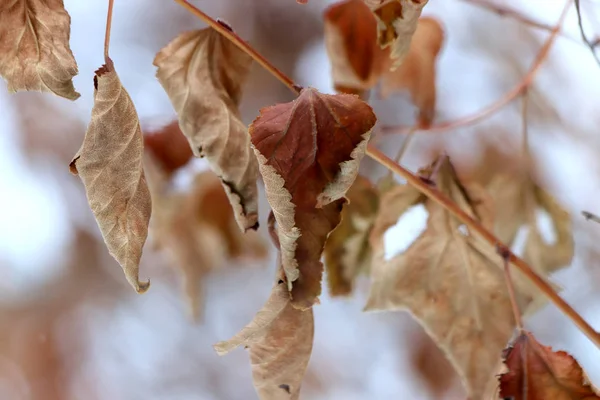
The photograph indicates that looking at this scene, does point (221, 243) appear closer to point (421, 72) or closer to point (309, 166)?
point (421, 72)

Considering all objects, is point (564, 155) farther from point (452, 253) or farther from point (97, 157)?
point (97, 157)

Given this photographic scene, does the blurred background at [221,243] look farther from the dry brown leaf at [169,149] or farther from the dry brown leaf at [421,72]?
the dry brown leaf at [421,72]

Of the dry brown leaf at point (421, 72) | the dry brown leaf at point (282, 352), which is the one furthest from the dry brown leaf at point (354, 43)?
the dry brown leaf at point (282, 352)

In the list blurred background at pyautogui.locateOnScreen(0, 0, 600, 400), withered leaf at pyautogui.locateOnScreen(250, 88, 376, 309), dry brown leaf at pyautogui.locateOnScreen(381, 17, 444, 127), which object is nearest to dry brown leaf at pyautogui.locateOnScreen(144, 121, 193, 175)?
blurred background at pyautogui.locateOnScreen(0, 0, 600, 400)

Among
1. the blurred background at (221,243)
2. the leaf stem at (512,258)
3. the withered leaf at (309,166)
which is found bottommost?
the blurred background at (221,243)

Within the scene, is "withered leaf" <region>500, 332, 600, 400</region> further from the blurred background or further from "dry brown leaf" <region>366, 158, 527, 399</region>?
the blurred background

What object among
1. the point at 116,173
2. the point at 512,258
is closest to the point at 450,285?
the point at 512,258

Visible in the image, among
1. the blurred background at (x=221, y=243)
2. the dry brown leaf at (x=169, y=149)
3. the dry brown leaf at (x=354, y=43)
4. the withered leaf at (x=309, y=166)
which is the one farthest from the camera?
the blurred background at (x=221, y=243)

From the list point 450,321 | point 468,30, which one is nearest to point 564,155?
point 468,30
